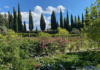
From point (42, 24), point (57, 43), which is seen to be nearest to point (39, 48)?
point (57, 43)

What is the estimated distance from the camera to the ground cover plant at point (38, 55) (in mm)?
2725

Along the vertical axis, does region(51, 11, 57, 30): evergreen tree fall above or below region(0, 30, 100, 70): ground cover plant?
above

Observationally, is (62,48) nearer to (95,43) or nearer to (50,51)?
(50,51)

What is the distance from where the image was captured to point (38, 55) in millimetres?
5699

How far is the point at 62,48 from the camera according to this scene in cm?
633

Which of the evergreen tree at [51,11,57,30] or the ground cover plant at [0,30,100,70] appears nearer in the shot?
the ground cover plant at [0,30,100,70]

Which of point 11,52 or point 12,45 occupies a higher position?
point 12,45

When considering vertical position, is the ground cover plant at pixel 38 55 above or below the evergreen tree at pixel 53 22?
below

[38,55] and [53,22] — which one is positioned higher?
[53,22]

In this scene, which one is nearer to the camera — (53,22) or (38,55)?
(38,55)

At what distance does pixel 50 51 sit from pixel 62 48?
45.8 inches

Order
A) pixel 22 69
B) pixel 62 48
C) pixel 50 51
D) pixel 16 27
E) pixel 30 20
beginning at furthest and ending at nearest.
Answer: pixel 30 20, pixel 16 27, pixel 62 48, pixel 50 51, pixel 22 69

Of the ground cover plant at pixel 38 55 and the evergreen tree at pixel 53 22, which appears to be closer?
the ground cover plant at pixel 38 55

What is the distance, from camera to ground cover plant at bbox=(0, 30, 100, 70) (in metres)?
2.72
